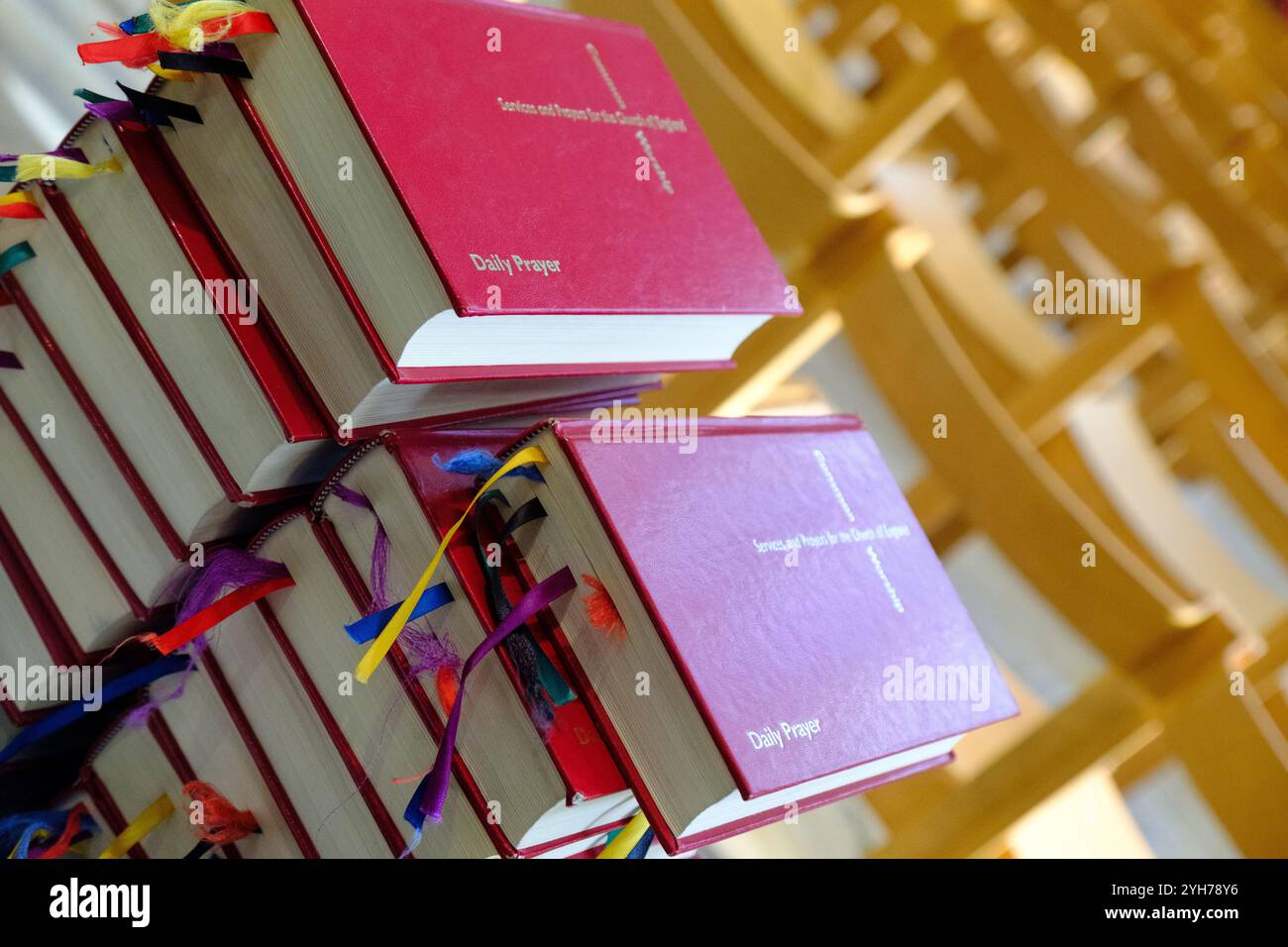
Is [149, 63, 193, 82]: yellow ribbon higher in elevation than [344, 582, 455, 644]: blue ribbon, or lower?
higher

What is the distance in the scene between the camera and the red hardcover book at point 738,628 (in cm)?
43

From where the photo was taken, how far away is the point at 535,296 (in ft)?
1.47

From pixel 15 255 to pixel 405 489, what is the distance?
0.21 meters

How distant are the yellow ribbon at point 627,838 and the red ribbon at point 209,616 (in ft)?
0.56

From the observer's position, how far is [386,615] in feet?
1.49

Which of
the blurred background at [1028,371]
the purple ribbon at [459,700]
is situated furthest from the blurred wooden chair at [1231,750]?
the purple ribbon at [459,700]

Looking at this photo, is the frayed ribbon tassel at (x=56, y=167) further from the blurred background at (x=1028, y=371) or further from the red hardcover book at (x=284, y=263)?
the blurred background at (x=1028, y=371)

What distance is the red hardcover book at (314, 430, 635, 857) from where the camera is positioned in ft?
1.44
